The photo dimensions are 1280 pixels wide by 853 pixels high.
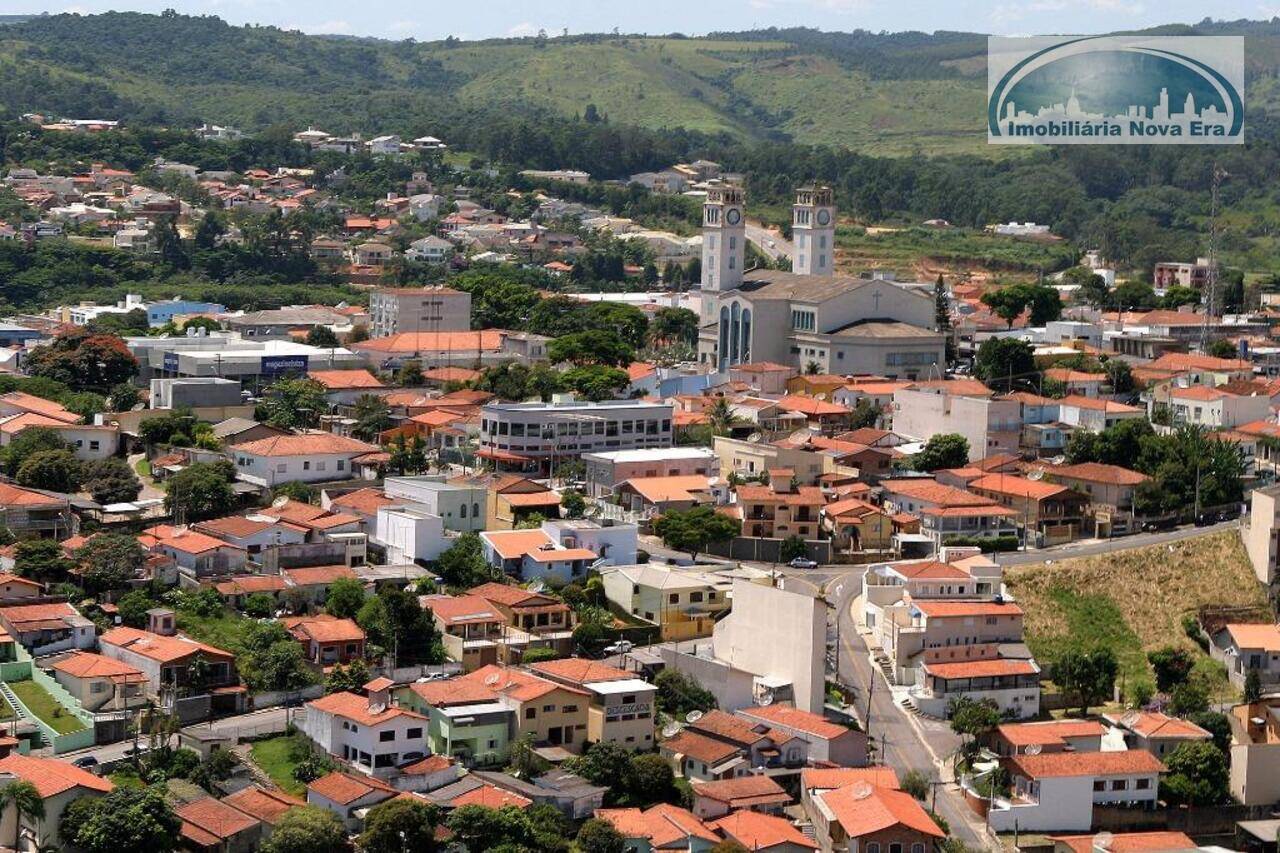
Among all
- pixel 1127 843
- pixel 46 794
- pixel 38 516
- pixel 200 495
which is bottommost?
pixel 1127 843

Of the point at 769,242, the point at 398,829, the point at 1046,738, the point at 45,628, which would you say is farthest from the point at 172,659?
the point at 769,242

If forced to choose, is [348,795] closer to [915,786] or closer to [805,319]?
[915,786]

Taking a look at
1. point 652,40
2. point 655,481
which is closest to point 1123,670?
point 655,481

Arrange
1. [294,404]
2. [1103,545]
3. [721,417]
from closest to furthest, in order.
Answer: [1103,545]
[721,417]
[294,404]

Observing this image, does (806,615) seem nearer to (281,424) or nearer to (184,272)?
(281,424)

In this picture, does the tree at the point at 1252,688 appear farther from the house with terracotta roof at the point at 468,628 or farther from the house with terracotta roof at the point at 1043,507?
the house with terracotta roof at the point at 468,628

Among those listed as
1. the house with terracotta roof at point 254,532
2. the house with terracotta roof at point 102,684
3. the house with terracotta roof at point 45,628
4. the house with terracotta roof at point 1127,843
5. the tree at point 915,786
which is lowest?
the house with terracotta roof at point 1127,843

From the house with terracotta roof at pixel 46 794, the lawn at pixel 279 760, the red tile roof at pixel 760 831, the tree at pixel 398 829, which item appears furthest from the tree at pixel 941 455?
the house with terracotta roof at pixel 46 794
